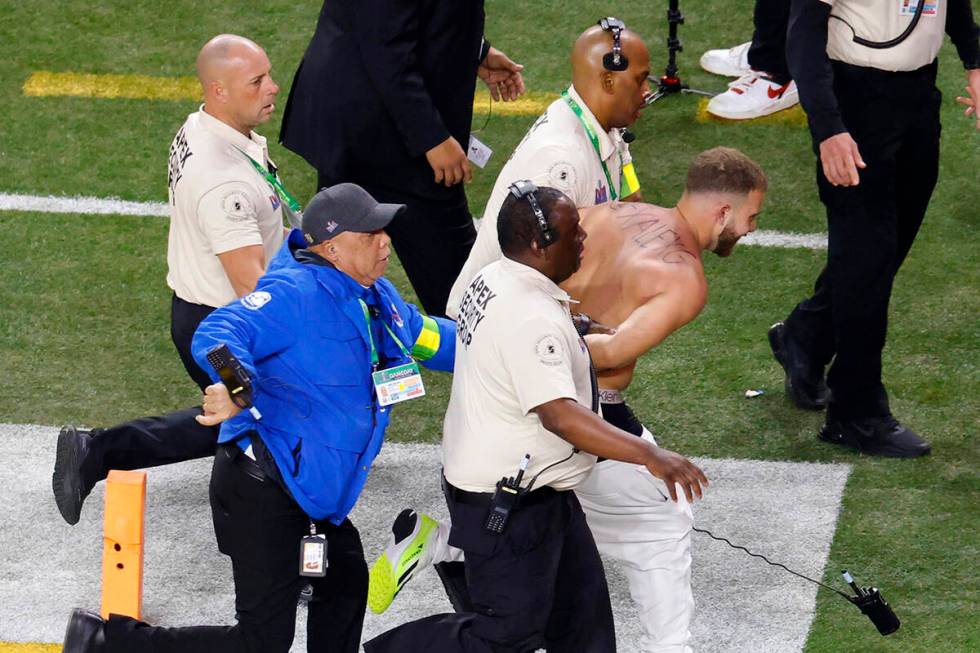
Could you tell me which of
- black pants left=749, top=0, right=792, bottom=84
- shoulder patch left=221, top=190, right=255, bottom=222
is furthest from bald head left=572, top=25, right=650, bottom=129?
black pants left=749, top=0, right=792, bottom=84

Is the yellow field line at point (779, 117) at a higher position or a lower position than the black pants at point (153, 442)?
lower

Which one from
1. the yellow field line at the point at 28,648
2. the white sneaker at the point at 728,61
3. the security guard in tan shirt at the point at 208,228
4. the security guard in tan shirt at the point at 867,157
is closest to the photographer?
the yellow field line at the point at 28,648

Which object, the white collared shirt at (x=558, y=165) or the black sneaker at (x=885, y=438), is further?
the black sneaker at (x=885, y=438)

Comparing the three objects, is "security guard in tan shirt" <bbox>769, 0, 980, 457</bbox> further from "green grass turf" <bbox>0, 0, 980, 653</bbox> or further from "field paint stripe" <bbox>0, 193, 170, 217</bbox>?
"field paint stripe" <bbox>0, 193, 170, 217</bbox>

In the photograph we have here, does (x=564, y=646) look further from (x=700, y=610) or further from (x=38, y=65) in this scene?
(x=38, y=65)

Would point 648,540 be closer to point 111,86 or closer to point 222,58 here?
point 222,58

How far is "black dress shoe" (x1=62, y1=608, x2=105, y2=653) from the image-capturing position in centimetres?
570

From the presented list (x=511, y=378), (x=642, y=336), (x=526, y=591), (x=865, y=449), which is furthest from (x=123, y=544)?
(x=865, y=449)

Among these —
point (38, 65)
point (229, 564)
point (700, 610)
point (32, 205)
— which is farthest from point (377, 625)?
point (38, 65)

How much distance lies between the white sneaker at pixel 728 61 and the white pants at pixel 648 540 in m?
5.56

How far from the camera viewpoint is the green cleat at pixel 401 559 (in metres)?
5.92

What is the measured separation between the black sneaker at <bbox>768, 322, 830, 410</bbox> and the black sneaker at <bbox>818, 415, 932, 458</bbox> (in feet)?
1.22

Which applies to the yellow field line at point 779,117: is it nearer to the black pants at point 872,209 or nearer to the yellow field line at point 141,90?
the yellow field line at point 141,90

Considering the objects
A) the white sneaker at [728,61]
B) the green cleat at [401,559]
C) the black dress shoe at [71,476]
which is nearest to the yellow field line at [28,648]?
the black dress shoe at [71,476]
